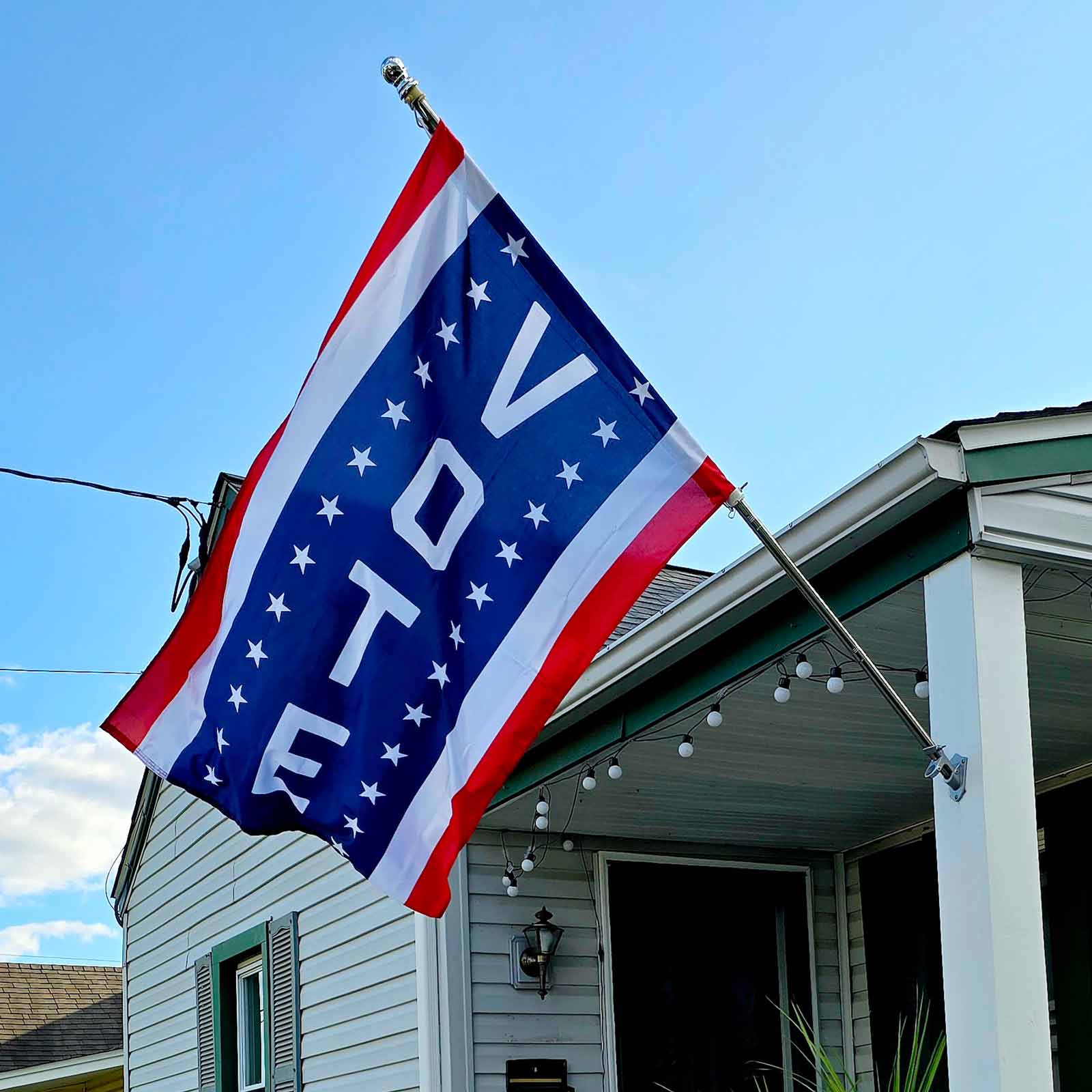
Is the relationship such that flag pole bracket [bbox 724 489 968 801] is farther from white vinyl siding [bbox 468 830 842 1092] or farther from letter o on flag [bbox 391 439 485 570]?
white vinyl siding [bbox 468 830 842 1092]

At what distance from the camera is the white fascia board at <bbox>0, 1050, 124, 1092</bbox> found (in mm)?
15156

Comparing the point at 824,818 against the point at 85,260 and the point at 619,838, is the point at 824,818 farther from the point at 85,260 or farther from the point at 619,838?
the point at 85,260

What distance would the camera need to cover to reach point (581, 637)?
3.36 metres

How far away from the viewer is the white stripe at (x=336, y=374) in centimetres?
353

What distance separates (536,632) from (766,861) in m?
4.62

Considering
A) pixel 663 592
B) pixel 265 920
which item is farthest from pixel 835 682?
pixel 265 920

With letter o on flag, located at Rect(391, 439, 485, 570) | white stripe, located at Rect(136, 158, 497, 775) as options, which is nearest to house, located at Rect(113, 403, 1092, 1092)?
letter o on flag, located at Rect(391, 439, 485, 570)

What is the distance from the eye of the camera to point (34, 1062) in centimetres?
1845

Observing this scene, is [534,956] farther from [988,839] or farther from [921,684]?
[988,839]

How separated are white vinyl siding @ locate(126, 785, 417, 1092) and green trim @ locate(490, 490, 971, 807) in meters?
1.42

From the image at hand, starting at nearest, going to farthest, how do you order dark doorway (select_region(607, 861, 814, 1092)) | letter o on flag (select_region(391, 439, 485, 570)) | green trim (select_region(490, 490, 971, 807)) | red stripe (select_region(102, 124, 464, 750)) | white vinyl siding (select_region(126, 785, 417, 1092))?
1. letter o on flag (select_region(391, 439, 485, 570))
2. red stripe (select_region(102, 124, 464, 750))
3. green trim (select_region(490, 490, 971, 807))
4. white vinyl siding (select_region(126, 785, 417, 1092))
5. dark doorway (select_region(607, 861, 814, 1092))

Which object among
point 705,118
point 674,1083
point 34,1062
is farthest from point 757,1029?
point 34,1062

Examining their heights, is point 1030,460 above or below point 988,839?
above

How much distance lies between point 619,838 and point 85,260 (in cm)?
897
